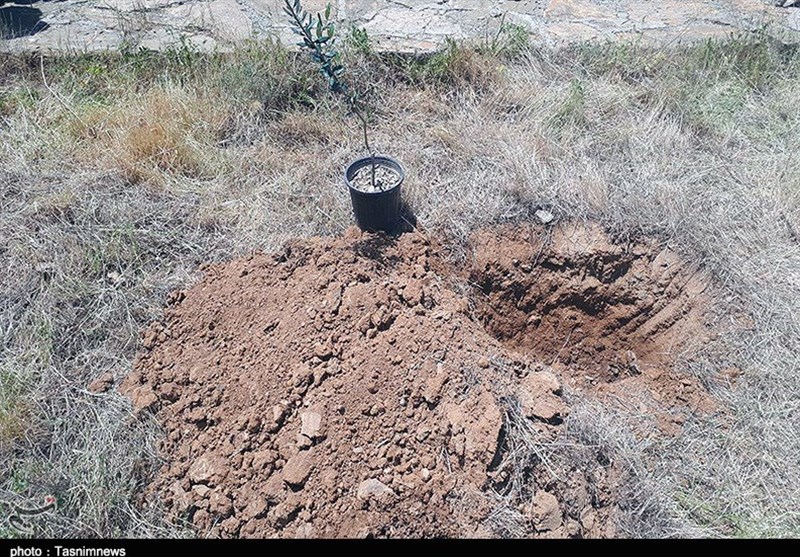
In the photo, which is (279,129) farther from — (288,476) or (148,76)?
(288,476)

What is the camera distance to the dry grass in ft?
8.06

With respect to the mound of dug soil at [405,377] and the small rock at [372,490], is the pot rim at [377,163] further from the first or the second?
the small rock at [372,490]

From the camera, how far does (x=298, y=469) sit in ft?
7.70

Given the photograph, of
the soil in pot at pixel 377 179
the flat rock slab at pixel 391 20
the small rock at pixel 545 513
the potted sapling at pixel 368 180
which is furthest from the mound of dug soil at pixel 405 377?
the flat rock slab at pixel 391 20

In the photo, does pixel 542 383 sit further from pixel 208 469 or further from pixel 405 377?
pixel 208 469

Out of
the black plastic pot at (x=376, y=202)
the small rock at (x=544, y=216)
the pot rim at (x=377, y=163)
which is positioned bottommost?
the small rock at (x=544, y=216)

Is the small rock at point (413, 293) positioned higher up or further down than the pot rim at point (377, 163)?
further down

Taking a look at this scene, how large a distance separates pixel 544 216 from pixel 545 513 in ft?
5.14

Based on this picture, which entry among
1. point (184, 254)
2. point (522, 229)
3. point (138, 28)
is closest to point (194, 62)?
point (138, 28)

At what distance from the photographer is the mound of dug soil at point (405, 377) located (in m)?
2.30

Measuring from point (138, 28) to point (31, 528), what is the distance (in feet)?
11.8

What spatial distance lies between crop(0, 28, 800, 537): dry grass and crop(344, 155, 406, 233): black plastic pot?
0.20 metres

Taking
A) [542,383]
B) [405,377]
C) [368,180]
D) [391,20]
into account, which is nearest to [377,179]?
[368,180]

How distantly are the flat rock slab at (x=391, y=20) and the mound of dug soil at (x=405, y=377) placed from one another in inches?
76.9
